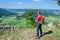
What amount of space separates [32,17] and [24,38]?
27.6ft

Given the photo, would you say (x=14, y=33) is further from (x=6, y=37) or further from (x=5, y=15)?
(x=5, y=15)

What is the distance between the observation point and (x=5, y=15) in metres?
31.6

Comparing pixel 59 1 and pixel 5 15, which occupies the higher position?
pixel 59 1

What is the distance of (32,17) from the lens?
73.2ft

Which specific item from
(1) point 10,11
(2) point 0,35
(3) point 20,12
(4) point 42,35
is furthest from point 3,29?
(1) point 10,11

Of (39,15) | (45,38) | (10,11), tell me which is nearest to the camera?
(39,15)

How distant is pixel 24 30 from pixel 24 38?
4.37 ft

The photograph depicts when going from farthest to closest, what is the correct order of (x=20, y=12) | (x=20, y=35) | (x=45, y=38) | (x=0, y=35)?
(x=20, y=12) → (x=0, y=35) → (x=20, y=35) → (x=45, y=38)

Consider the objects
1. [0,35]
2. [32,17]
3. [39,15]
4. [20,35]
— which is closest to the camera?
[39,15]

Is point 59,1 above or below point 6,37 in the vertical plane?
above

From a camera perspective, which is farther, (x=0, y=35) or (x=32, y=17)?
(x=32, y=17)

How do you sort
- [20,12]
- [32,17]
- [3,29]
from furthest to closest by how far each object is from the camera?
[20,12] < [32,17] < [3,29]

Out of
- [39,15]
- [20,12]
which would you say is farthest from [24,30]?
[20,12]

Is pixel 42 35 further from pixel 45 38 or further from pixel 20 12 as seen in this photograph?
pixel 20 12
